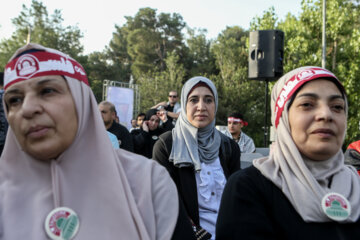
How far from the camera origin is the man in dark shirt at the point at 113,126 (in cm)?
540

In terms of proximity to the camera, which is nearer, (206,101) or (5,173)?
(5,173)

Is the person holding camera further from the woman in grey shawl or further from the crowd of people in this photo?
the crowd of people

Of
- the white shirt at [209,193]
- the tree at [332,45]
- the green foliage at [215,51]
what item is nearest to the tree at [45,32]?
the green foliage at [215,51]

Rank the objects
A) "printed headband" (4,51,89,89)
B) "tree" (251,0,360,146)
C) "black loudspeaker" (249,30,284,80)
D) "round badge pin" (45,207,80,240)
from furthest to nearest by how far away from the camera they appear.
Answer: "tree" (251,0,360,146) → "black loudspeaker" (249,30,284,80) → "printed headband" (4,51,89,89) → "round badge pin" (45,207,80,240)

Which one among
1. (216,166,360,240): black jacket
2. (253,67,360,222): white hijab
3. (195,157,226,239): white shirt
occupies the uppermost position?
(253,67,360,222): white hijab

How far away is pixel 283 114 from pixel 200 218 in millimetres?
1353

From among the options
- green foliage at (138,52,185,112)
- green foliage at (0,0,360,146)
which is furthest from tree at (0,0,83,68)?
green foliage at (138,52,185,112)

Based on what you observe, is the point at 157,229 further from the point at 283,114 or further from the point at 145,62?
the point at 145,62

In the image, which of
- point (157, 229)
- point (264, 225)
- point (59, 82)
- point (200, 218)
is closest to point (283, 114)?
point (264, 225)

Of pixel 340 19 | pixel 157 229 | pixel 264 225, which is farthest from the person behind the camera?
pixel 340 19

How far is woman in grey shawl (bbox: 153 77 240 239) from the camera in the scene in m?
2.93

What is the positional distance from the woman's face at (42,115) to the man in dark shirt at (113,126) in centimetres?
385

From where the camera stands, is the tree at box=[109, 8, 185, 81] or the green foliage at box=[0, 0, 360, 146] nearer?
the green foliage at box=[0, 0, 360, 146]

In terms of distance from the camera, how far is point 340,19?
1387cm
